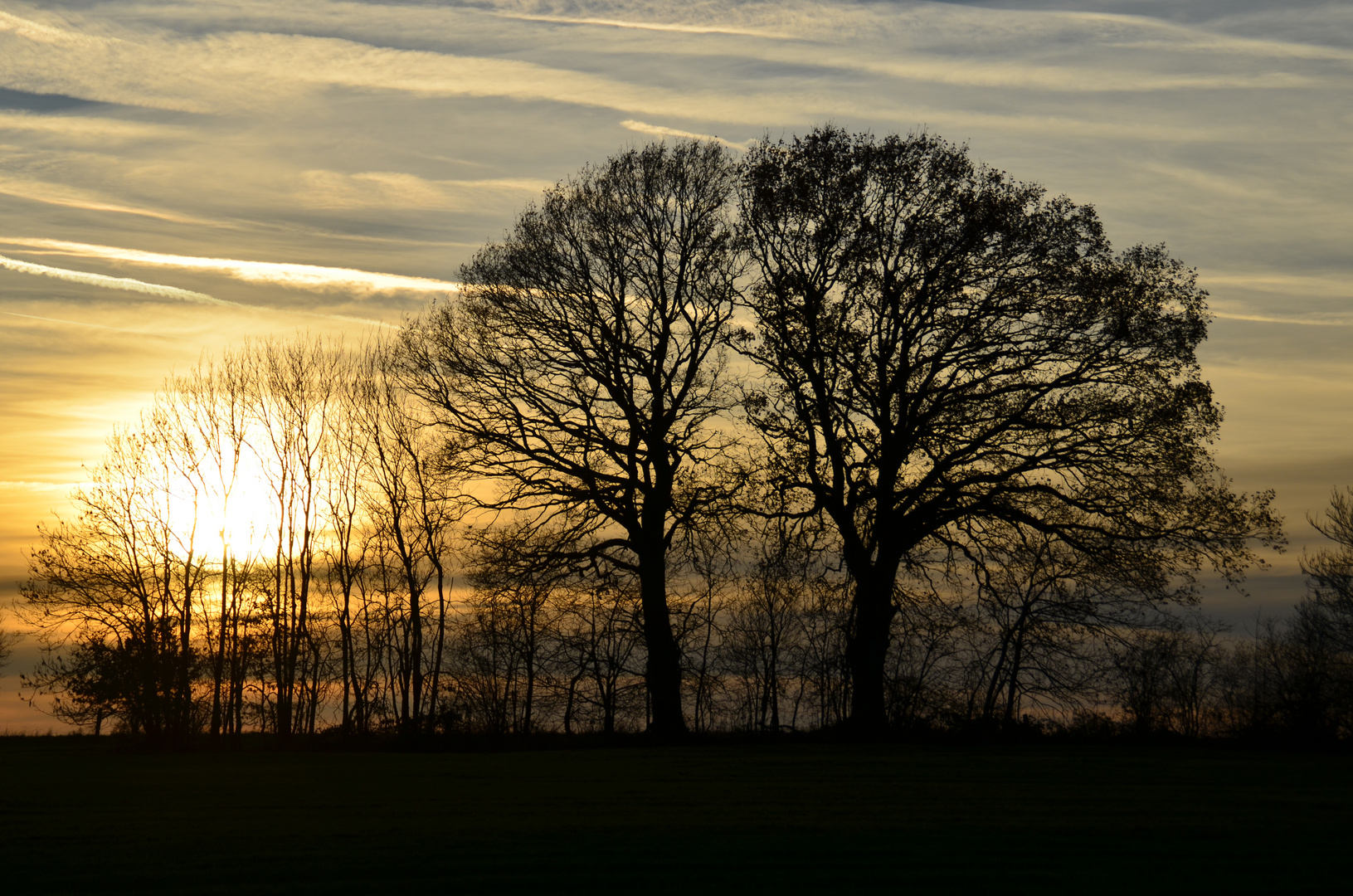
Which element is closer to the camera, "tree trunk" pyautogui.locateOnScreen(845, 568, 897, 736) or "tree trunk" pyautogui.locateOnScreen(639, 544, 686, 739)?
"tree trunk" pyautogui.locateOnScreen(845, 568, 897, 736)

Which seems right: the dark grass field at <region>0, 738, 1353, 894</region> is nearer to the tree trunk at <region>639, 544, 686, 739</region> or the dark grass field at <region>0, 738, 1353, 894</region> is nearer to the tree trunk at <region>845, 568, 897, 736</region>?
the tree trunk at <region>845, 568, 897, 736</region>

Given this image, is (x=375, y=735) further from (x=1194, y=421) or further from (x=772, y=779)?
(x=1194, y=421)

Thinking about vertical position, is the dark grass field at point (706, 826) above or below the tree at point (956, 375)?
below

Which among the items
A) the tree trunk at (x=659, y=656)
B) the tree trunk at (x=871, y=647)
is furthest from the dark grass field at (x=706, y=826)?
the tree trunk at (x=659, y=656)

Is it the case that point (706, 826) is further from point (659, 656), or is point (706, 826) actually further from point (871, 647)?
point (659, 656)

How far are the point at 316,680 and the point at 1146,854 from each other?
116ft

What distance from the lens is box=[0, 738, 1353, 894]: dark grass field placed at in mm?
9250

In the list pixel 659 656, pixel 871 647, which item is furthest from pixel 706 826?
pixel 659 656

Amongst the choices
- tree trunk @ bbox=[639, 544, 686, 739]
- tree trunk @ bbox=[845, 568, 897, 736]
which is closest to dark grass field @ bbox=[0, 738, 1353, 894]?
tree trunk @ bbox=[845, 568, 897, 736]

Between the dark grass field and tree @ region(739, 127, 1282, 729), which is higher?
tree @ region(739, 127, 1282, 729)

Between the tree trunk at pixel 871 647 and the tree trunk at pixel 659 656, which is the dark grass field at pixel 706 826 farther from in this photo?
the tree trunk at pixel 659 656

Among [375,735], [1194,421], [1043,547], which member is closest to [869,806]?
[1043,547]

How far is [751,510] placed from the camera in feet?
95.5

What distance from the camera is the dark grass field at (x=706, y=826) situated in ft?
30.3
